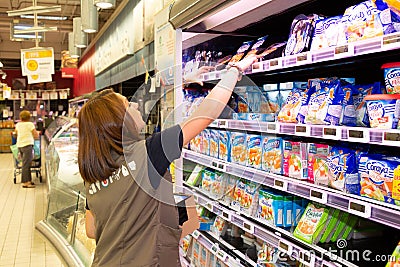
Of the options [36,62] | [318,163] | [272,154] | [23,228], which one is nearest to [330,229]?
[318,163]

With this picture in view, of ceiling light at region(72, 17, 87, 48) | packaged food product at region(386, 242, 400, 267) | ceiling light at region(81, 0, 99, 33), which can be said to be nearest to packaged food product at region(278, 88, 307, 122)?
packaged food product at region(386, 242, 400, 267)

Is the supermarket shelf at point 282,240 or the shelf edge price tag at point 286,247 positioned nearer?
the supermarket shelf at point 282,240

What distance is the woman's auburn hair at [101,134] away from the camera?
174cm

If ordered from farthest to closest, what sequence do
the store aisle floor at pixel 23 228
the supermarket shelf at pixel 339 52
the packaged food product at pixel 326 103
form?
the store aisle floor at pixel 23 228
the packaged food product at pixel 326 103
the supermarket shelf at pixel 339 52

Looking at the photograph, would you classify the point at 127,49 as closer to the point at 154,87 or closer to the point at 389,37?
the point at 154,87

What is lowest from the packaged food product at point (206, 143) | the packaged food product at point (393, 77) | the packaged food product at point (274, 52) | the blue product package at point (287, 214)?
the blue product package at point (287, 214)

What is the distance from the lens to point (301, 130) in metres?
2.10

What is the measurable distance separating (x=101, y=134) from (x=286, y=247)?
115 cm

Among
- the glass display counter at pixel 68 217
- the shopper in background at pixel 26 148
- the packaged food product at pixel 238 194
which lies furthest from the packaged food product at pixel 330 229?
the shopper in background at pixel 26 148

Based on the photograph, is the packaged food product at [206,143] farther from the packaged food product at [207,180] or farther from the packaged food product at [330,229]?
the packaged food product at [330,229]

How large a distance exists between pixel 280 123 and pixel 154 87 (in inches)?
29.5

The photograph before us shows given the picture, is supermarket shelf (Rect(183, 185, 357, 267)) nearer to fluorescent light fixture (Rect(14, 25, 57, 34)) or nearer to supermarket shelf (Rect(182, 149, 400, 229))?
supermarket shelf (Rect(182, 149, 400, 229))

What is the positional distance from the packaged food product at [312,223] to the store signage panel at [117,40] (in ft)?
17.2

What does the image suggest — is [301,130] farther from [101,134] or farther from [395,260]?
[101,134]
